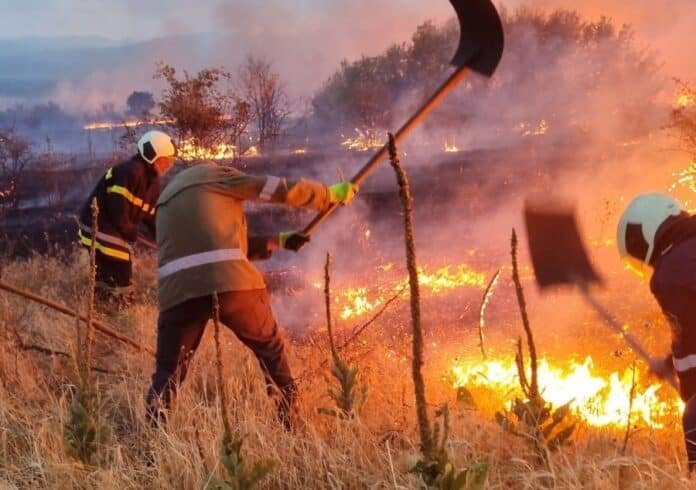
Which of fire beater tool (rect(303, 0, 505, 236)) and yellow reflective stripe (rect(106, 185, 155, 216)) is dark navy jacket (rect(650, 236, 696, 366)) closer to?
fire beater tool (rect(303, 0, 505, 236))

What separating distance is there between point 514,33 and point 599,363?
19497 mm

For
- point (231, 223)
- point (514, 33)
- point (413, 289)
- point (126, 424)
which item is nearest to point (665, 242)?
point (413, 289)

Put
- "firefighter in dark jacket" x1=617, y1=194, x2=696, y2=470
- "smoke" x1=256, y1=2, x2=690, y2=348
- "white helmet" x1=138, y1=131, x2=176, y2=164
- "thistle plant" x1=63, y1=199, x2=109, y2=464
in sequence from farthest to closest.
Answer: "smoke" x1=256, y1=2, x2=690, y2=348, "white helmet" x1=138, y1=131, x2=176, y2=164, "thistle plant" x1=63, y1=199, x2=109, y2=464, "firefighter in dark jacket" x1=617, y1=194, x2=696, y2=470

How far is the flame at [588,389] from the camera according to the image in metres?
4.04

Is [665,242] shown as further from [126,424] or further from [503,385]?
[126,424]

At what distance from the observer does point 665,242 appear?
3508 millimetres

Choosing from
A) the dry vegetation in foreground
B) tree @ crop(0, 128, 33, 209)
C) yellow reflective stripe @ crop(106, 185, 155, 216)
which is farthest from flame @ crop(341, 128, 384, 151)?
the dry vegetation in foreground

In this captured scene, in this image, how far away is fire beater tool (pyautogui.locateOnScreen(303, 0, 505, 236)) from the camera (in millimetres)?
3933

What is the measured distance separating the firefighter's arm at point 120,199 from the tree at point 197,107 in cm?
542

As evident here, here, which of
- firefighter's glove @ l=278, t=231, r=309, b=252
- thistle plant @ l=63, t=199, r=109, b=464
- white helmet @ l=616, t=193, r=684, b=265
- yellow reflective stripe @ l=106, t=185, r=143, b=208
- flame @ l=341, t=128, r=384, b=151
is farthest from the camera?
flame @ l=341, t=128, r=384, b=151

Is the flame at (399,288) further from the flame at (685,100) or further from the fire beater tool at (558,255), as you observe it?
the flame at (685,100)

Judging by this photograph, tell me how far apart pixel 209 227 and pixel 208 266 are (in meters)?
0.23

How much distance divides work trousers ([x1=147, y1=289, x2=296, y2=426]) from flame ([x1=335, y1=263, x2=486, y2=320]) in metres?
3.57

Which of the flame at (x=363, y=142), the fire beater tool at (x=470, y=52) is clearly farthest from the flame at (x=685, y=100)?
the flame at (x=363, y=142)
